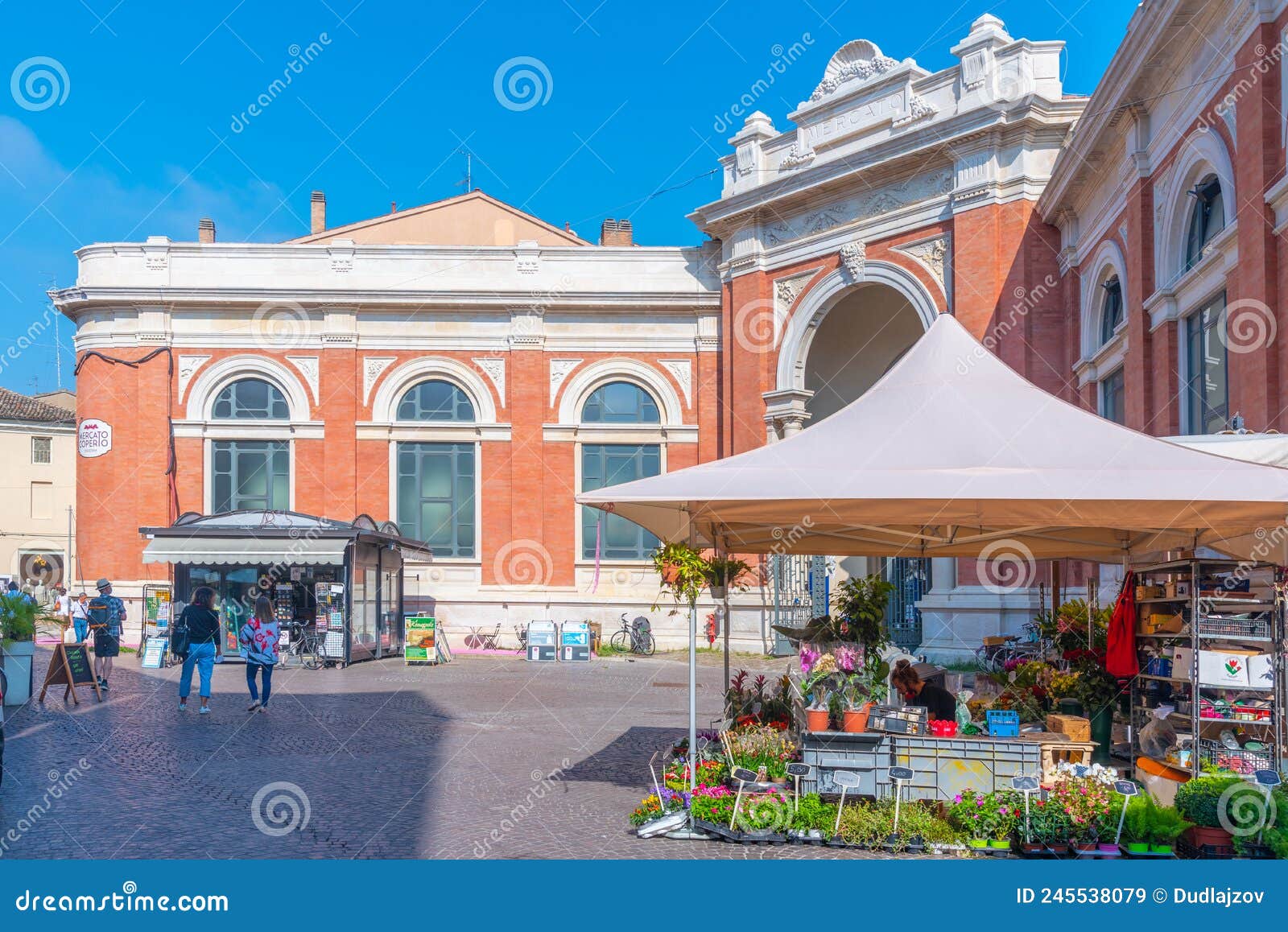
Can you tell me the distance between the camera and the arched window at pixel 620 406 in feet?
94.4

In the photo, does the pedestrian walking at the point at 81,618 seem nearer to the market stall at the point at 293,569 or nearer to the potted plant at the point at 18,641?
the market stall at the point at 293,569

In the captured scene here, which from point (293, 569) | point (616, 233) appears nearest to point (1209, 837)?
point (293, 569)

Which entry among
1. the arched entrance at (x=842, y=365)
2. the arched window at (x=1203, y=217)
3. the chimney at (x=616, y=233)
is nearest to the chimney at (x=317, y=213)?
the chimney at (x=616, y=233)

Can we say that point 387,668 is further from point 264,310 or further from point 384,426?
point 264,310

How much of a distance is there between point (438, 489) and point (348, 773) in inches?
726

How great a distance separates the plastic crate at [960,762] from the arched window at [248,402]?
915 inches

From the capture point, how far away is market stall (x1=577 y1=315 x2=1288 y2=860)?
25.1ft

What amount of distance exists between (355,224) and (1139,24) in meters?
26.7

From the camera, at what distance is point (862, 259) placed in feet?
80.9

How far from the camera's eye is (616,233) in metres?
38.5

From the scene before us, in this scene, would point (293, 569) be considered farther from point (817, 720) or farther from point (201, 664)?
point (817, 720)

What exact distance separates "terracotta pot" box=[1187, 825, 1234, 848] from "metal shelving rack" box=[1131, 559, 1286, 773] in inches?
26.8

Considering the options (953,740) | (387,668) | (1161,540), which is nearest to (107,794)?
(953,740)

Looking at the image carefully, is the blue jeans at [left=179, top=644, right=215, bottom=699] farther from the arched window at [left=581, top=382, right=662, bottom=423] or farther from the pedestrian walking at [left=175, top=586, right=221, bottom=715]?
the arched window at [left=581, top=382, right=662, bottom=423]
